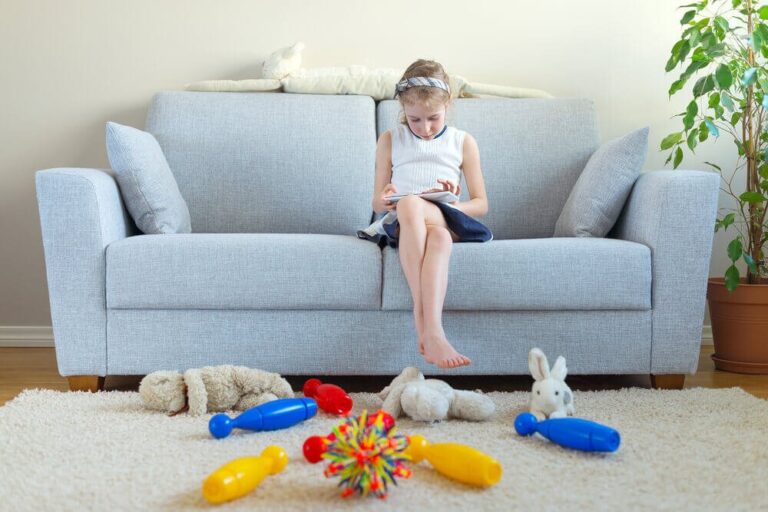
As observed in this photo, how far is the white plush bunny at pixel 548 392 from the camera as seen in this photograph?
186 cm

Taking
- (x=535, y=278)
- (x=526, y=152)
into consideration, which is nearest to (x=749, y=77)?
(x=526, y=152)

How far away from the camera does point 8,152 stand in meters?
3.20

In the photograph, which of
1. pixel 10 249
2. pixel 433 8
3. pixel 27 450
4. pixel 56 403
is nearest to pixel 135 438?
pixel 27 450

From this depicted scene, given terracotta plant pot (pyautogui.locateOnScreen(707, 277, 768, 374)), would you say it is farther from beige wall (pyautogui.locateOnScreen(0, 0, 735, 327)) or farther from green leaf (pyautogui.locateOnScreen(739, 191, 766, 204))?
beige wall (pyautogui.locateOnScreen(0, 0, 735, 327))

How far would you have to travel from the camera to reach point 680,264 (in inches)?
90.2

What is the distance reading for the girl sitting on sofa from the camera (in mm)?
2096

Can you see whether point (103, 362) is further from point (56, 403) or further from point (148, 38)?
point (148, 38)

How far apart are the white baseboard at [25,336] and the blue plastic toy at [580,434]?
220cm

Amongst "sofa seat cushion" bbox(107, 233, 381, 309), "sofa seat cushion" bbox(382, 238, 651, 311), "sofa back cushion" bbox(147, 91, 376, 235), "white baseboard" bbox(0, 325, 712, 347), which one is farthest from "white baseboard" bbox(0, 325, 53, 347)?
"sofa seat cushion" bbox(382, 238, 651, 311)

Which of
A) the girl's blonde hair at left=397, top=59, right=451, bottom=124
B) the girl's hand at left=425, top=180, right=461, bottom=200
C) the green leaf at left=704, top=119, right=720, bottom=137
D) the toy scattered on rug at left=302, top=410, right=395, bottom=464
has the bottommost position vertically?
the toy scattered on rug at left=302, top=410, right=395, bottom=464

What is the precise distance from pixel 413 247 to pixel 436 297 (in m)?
0.15

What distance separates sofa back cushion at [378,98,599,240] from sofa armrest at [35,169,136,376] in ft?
3.85

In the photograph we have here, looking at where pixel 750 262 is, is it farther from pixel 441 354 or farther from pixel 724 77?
pixel 441 354

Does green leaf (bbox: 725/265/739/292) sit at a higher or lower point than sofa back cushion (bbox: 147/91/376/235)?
lower
